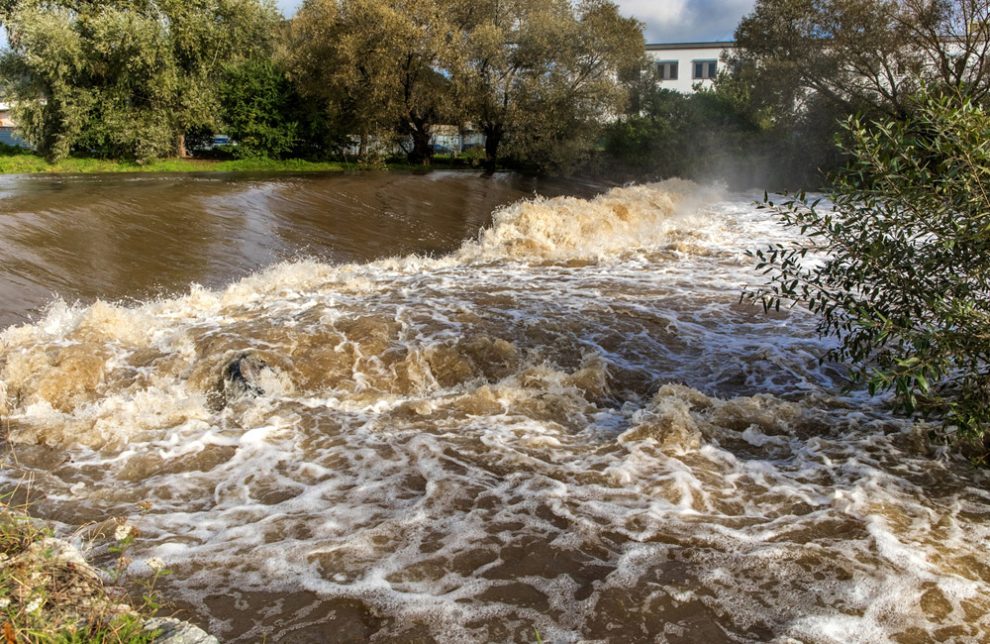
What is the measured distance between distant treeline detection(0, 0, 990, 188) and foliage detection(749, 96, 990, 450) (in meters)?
18.9

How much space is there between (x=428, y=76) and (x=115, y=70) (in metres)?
10.3

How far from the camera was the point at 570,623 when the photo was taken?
3.59 meters

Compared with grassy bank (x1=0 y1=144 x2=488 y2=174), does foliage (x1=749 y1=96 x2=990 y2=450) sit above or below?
below

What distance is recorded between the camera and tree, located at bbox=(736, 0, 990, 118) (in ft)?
76.8

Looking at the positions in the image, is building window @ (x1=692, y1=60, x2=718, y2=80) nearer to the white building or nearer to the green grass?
the white building

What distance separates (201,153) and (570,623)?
2677 centimetres

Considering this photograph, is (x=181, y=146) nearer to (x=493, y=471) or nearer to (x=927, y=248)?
(x=493, y=471)

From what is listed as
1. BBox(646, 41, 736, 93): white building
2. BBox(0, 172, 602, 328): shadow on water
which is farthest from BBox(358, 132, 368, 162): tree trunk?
BBox(646, 41, 736, 93): white building

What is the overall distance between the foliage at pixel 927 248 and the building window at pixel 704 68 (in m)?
47.1

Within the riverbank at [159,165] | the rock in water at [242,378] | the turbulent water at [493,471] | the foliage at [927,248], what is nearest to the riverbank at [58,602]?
the turbulent water at [493,471]

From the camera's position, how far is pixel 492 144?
28188mm

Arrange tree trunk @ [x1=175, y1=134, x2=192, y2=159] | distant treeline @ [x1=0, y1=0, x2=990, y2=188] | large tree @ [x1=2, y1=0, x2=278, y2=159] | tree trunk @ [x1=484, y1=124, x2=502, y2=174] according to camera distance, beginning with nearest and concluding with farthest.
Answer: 1. large tree @ [x1=2, y1=0, x2=278, y2=159]
2. distant treeline @ [x1=0, y1=0, x2=990, y2=188]
3. tree trunk @ [x1=175, y1=134, x2=192, y2=159]
4. tree trunk @ [x1=484, y1=124, x2=502, y2=174]

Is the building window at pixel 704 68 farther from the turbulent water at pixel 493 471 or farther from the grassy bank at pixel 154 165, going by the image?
the turbulent water at pixel 493 471

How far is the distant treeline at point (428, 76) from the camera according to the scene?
21.9 metres
